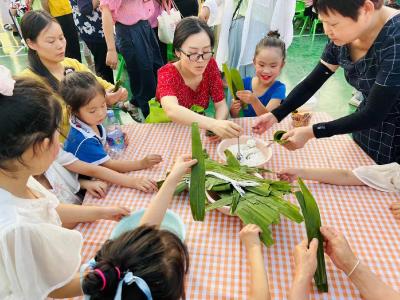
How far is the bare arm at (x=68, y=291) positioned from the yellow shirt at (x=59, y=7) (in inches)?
148

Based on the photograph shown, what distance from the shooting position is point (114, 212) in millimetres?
1358

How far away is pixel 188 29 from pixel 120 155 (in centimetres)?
89

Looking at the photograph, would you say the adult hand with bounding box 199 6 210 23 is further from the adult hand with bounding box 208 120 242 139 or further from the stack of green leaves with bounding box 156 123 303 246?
the stack of green leaves with bounding box 156 123 303 246

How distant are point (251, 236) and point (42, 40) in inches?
74.0

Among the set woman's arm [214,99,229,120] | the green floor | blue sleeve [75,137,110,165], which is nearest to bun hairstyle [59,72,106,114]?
blue sleeve [75,137,110,165]

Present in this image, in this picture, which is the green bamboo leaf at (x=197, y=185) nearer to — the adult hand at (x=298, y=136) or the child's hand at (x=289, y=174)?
the child's hand at (x=289, y=174)

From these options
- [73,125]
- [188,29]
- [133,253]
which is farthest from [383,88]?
[73,125]

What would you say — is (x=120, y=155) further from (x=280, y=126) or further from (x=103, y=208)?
(x=280, y=126)

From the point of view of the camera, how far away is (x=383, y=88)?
4.63 feet

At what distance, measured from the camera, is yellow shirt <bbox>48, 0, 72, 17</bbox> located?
12.5 ft

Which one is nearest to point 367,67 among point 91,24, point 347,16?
point 347,16

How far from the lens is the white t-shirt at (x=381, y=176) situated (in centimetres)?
150

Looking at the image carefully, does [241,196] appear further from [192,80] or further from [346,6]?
[192,80]

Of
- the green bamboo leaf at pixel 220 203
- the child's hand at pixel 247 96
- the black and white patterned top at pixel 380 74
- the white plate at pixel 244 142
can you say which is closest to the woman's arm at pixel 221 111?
the child's hand at pixel 247 96
